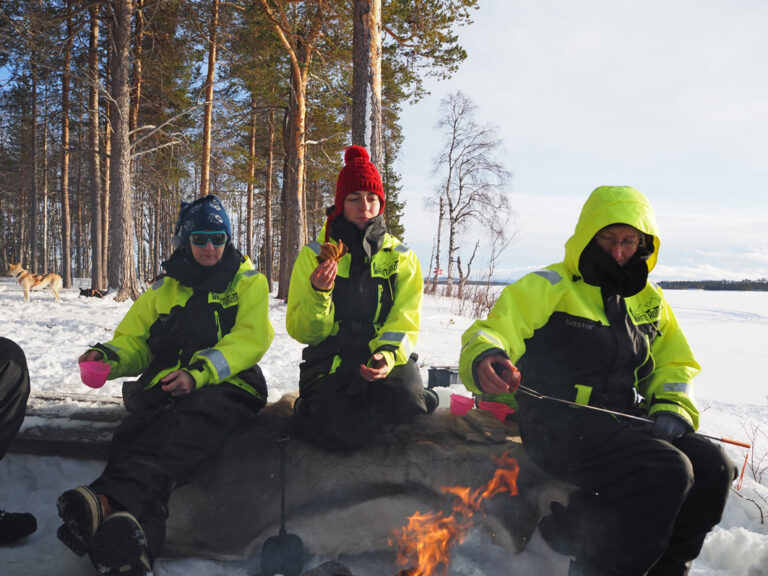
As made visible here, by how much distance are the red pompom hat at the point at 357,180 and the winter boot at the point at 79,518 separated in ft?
5.96

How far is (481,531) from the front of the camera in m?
2.09

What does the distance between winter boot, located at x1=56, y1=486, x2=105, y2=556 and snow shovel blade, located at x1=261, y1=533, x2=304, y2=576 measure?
26.6 inches

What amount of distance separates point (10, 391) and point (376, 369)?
5.54 ft

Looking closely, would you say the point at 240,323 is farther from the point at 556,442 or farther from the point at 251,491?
the point at 556,442

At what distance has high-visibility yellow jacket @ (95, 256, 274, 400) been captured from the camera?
2463mm

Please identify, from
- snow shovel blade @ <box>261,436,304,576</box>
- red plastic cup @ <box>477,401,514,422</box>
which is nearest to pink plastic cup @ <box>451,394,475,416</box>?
red plastic cup @ <box>477,401,514,422</box>

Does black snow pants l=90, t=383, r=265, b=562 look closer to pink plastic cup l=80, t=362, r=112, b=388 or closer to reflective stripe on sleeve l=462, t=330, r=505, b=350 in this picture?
pink plastic cup l=80, t=362, r=112, b=388

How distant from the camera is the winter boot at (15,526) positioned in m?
2.11

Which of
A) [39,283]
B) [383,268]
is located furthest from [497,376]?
[39,283]

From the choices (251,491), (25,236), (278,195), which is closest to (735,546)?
(251,491)

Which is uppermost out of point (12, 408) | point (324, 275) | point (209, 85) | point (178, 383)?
point (209, 85)

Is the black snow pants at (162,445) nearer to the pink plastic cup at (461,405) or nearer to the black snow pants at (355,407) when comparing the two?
the black snow pants at (355,407)

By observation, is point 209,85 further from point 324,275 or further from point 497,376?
point 497,376

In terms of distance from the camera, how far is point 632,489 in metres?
Result: 1.73
